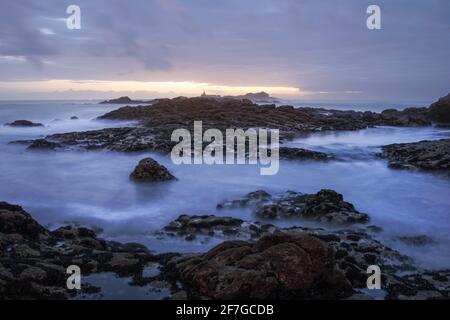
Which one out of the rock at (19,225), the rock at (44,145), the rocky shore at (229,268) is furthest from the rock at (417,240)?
the rock at (44,145)

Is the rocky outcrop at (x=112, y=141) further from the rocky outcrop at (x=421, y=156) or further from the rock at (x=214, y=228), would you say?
the rock at (x=214, y=228)

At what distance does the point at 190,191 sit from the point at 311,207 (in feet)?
16.2

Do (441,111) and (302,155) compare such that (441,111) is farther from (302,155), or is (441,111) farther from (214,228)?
(214,228)

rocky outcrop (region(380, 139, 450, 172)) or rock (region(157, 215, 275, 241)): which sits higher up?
rocky outcrop (region(380, 139, 450, 172))

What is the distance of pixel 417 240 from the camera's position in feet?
35.6

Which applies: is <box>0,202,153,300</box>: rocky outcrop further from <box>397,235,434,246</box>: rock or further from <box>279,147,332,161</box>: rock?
<box>279,147,332,161</box>: rock

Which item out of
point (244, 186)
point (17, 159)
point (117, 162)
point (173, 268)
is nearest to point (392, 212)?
point (244, 186)

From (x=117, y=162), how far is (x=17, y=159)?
5632 mm

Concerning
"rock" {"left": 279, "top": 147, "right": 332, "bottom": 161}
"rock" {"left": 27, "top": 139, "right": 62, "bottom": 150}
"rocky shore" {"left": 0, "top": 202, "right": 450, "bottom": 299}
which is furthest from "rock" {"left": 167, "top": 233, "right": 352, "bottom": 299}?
"rock" {"left": 27, "top": 139, "right": 62, "bottom": 150}

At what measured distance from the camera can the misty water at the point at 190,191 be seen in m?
11.6

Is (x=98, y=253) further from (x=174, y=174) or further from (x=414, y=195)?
(x=414, y=195)

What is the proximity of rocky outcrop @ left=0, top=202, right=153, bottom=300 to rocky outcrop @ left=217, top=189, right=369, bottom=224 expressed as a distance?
4196 mm

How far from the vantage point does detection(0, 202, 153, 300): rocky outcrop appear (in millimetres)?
7211

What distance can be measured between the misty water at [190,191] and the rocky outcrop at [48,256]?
40.2 inches
